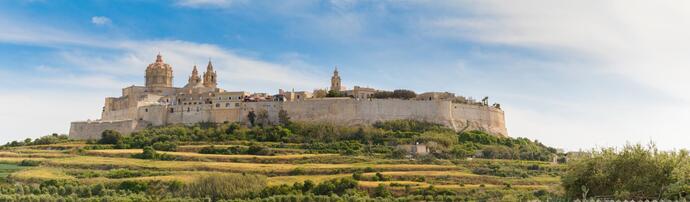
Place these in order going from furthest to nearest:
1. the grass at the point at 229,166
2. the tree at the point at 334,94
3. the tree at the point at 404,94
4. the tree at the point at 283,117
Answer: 1. the tree at the point at 334,94
2. the tree at the point at 404,94
3. the tree at the point at 283,117
4. the grass at the point at 229,166

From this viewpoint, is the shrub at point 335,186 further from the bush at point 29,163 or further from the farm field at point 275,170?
the bush at point 29,163

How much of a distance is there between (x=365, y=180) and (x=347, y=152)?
11.1 metres

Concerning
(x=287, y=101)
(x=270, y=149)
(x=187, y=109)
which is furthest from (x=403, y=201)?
(x=187, y=109)

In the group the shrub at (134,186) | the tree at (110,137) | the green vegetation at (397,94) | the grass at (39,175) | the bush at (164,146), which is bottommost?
the shrub at (134,186)

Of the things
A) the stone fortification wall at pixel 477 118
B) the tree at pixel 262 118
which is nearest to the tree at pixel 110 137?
the tree at pixel 262 118

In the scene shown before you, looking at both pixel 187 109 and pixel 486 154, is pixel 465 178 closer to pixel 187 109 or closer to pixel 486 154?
pixel 486 154

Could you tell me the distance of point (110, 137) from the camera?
217 feet

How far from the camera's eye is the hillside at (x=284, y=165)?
44.8 meters

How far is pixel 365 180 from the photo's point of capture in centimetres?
4872

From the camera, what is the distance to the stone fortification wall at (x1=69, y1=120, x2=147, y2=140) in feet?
233

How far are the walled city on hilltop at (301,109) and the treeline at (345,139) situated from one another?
53.4 inches

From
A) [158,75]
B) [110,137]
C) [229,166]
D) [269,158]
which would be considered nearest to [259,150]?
[269,158]

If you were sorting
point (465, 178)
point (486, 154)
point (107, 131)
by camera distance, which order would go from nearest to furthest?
point (465, 178) < point (486, 154) < point (107, 131)

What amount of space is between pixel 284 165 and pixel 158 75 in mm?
30702
